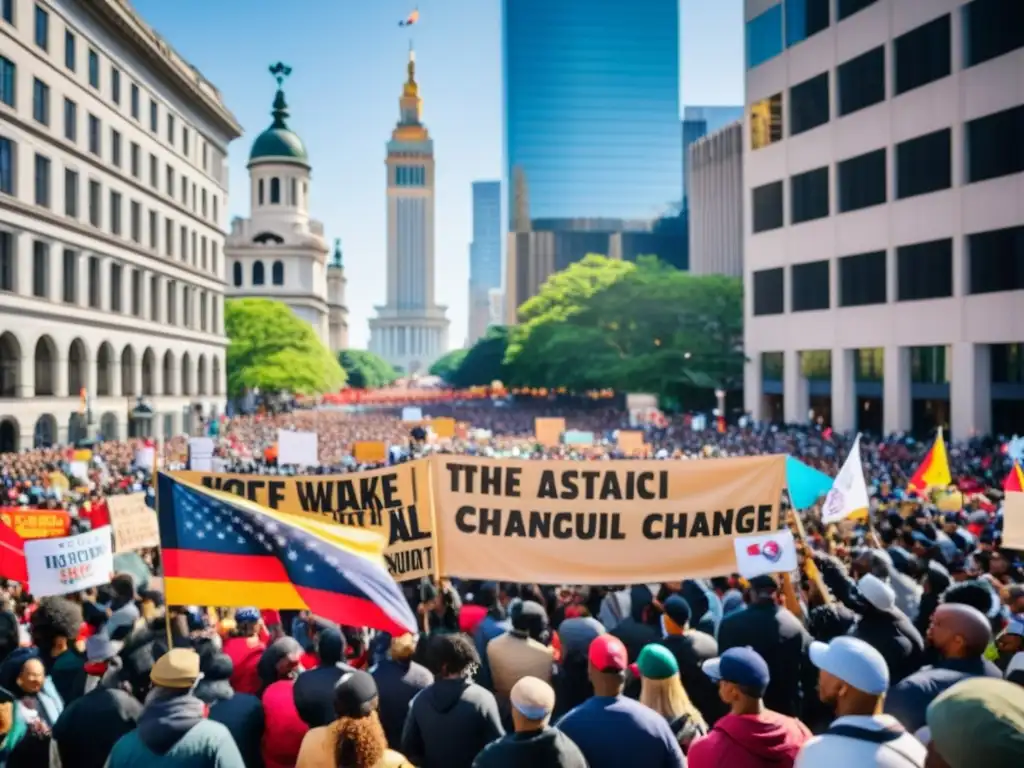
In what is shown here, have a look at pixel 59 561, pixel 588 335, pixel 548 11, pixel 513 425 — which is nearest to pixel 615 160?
pixel 548 11

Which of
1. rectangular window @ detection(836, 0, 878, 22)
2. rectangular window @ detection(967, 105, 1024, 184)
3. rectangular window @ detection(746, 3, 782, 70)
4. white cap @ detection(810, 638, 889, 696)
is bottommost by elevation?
white cap @ detection(810, 638, 889, 696)

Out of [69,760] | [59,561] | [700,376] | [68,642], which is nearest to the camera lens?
[69,760]

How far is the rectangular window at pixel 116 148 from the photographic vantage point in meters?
49.7

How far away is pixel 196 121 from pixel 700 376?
36.2 metres

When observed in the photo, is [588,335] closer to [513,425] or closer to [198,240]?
[513,425]

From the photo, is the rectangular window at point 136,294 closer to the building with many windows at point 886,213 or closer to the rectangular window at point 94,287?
the rectangular window at point 94,287

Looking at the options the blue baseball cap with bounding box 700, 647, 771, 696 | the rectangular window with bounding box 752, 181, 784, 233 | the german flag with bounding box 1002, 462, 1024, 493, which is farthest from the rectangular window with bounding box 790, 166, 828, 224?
the blue baseball cap with bounding box 700, 647, 771, 696

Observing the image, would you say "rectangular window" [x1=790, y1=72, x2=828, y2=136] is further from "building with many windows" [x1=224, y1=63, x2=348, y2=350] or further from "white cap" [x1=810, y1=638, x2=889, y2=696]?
"building with many windows" [x1=224, y1=63, x2=348, y2=350]

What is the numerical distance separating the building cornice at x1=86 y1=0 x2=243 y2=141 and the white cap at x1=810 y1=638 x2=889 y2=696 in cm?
4939

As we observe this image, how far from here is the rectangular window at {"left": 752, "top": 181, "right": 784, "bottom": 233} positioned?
48469 millimetres

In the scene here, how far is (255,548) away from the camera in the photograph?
662 centimetres

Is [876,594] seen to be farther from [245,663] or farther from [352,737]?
[245,663]

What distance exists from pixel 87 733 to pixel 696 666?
399cm

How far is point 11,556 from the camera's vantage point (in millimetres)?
11062
